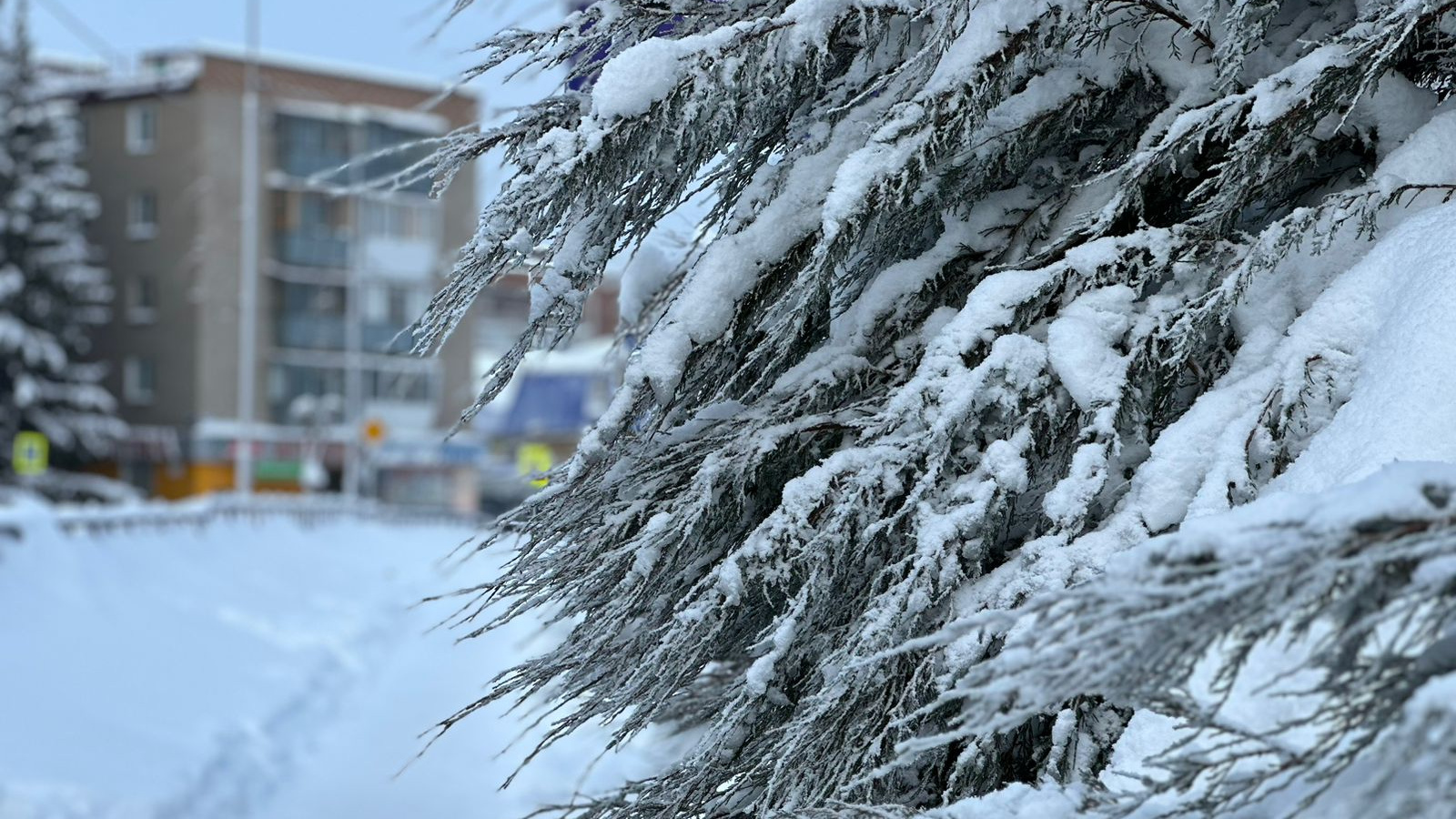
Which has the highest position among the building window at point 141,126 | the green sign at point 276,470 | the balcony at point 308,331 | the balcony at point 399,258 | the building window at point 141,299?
the building window at point 141,126

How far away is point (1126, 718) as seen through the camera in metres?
2.21

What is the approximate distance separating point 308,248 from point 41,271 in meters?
8.76

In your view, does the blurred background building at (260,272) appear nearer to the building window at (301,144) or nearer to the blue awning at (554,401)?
the building window at (301,144)

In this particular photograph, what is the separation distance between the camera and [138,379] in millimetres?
42406

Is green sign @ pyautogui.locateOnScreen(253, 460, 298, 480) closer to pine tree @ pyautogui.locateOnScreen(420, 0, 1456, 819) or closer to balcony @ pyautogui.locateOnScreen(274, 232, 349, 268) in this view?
balcony @ pyautogui.locateOnScreen(274, 232, 349, 268)

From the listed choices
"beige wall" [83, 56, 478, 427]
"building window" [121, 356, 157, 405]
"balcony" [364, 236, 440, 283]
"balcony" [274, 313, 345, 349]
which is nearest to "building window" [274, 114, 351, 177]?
"beige wall" [83, 56, 478, 427]

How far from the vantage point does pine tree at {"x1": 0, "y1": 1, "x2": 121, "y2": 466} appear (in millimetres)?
35312

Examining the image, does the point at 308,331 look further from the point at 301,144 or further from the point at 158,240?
the point at 301,144

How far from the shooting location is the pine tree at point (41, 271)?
116ft

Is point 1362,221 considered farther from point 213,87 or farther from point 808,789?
point 213,87

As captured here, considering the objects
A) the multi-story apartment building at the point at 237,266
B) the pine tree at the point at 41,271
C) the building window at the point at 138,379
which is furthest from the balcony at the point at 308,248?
the pine tree at the point at 41,271

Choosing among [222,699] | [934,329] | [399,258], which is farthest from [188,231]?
[934,329]

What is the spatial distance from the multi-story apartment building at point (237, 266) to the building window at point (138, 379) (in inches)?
1.5

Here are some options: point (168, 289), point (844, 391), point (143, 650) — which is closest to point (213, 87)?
point (168, 289)
